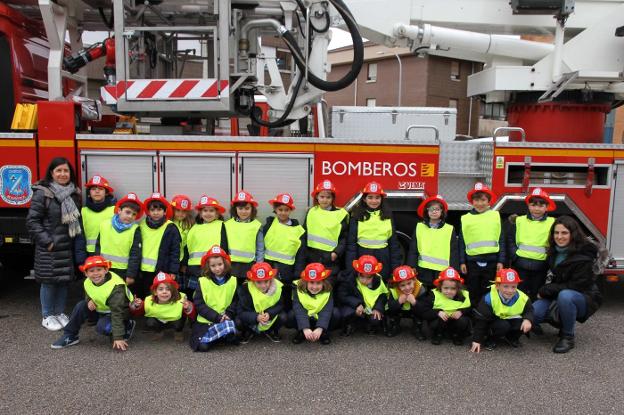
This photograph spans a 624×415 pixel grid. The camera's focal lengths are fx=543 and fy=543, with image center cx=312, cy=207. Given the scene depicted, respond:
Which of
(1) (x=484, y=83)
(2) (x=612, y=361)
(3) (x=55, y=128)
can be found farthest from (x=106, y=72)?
(2) (x=612, y=361)

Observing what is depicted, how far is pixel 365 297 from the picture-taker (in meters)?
4.82

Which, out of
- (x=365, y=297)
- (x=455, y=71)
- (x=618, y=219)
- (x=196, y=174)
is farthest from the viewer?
(x=455, y=71)

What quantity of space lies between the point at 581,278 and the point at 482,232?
2.99ft

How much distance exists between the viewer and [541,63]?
248 inches

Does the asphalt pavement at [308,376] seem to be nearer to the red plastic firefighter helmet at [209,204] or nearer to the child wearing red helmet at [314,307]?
the child wearing red helmet at [314,307]

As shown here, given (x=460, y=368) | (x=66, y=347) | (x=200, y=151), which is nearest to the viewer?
(x=460, y=368)

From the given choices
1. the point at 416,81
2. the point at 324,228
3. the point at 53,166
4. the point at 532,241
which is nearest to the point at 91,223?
the point at 53,166

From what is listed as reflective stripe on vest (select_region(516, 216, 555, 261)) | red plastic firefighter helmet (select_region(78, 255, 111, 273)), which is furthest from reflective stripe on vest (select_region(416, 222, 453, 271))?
red plastic firefighter helmet (select_region(78, 255, 111, 273))

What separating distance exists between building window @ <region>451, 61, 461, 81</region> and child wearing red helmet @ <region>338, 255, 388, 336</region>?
23.7 meters

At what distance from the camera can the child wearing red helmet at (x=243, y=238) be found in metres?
4.98

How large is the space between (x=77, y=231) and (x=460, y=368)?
11.5ft

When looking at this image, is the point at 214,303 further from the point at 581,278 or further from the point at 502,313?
the point at 581,278

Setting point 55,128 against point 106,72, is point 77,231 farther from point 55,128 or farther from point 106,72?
point 106,72

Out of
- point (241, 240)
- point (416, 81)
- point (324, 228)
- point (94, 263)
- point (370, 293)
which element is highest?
point (416, 81)
